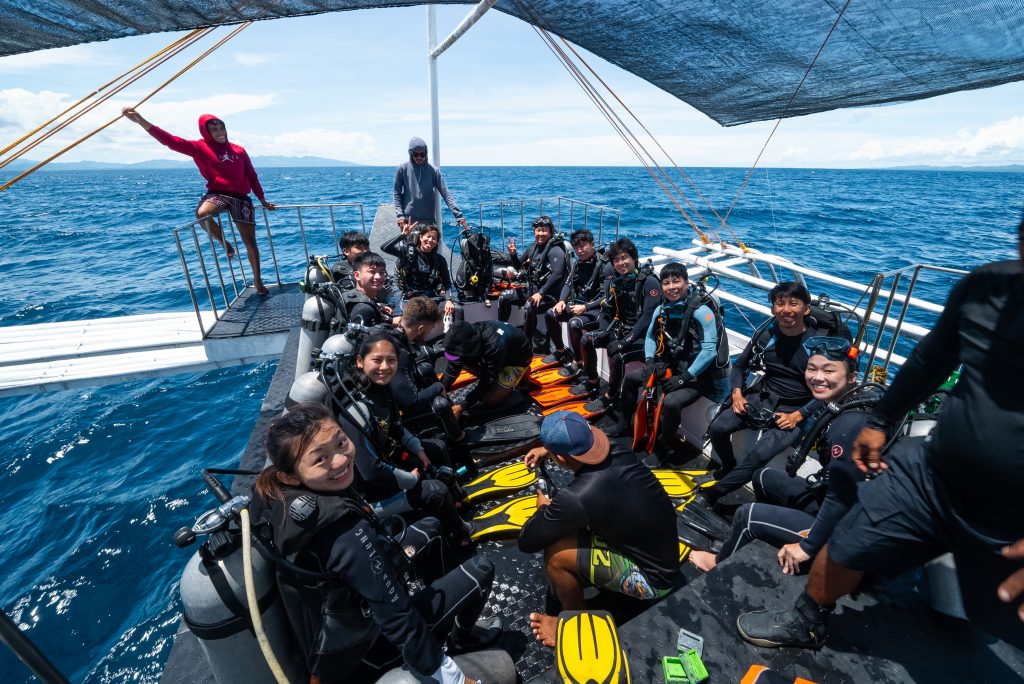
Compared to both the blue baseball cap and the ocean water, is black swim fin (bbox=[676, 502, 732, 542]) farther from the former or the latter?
the ocean water

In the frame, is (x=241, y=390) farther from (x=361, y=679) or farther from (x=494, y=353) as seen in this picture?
(x=361, y=679)

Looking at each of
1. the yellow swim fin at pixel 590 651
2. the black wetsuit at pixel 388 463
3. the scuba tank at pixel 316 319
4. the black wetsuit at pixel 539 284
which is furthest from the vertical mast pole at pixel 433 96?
the yellow swim fin at pixel 590 651

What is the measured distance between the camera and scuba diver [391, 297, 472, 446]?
365cm

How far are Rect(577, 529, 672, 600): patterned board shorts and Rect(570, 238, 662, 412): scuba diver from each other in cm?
284

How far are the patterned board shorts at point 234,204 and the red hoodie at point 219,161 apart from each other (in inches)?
3.3

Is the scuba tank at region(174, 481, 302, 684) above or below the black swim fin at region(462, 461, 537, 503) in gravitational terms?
above

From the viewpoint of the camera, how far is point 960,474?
5.80 feet

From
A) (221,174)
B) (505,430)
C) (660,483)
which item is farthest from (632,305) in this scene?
(221,174)

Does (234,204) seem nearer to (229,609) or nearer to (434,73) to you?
(434,73)

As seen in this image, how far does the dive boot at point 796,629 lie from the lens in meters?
2.22

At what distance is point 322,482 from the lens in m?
2.03

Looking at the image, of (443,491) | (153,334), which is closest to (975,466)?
(443,491)

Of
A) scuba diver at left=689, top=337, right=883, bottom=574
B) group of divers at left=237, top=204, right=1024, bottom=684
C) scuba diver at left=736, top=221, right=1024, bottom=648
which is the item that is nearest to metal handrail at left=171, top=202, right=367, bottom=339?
group of divers at left=237, top=204, right=1024, bottom=684

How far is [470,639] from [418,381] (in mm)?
2261
